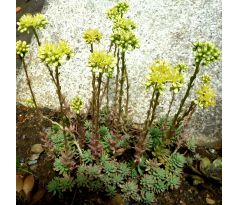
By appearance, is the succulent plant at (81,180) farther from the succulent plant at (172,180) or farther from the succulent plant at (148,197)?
the succulent plant at (172,180)

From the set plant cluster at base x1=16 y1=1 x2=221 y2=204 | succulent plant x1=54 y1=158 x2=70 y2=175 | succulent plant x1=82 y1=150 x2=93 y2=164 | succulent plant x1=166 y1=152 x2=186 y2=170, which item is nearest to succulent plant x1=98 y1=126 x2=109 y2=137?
plant cluster at base x1=16 y1=1 x2=221 y2=204

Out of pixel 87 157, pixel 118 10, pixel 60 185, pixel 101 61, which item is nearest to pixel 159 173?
pixel 87 157

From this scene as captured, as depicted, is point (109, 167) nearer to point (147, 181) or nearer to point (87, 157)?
point (87, 157)

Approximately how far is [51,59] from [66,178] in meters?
0.98

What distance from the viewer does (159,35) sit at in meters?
3.69

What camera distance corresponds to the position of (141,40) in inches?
145

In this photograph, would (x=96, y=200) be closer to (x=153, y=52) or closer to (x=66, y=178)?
(x=66, y=178)

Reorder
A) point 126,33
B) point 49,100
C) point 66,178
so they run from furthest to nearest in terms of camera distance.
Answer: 1. point 49,100
2. point 66,178
3. point 126,33

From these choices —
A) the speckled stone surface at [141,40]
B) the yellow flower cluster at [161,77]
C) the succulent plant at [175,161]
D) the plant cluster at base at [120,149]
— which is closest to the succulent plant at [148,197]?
the plant cluster at base at [120,149]

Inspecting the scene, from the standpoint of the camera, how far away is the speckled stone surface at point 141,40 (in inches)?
128

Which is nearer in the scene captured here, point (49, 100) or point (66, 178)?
point (66, 178)

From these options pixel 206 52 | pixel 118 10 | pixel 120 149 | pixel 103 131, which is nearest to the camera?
pixel 206 52

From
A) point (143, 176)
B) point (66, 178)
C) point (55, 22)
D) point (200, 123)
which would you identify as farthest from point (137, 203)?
point (55, 22)

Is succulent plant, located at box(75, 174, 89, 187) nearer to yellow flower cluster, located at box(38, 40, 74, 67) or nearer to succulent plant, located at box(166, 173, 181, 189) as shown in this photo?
succulent plant, located at box(166, 173, 181, 189)
